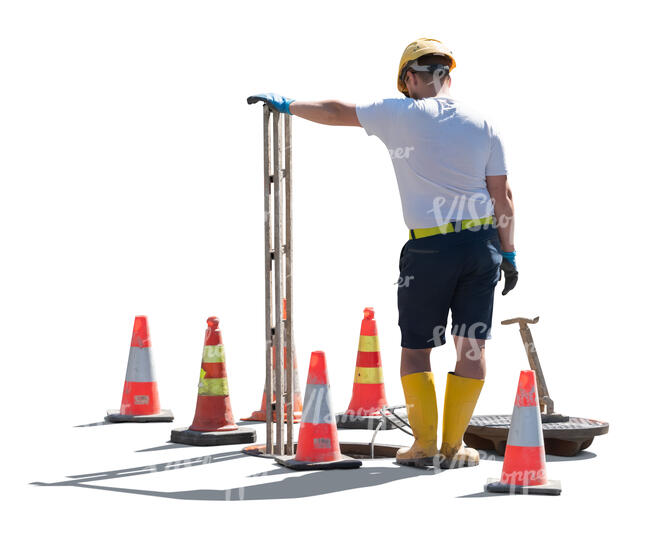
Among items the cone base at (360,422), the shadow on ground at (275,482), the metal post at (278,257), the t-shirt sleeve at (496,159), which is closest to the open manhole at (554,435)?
the shadow on ground at (275,482)

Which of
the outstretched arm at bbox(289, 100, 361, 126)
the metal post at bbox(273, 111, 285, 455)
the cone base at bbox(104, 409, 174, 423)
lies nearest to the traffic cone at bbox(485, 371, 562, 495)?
the metal post at bbox(273, 111, 285, 455)

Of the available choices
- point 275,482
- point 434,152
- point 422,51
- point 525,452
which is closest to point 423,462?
point 525,452

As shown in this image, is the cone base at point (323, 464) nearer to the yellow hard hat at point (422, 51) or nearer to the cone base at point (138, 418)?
the cone base at point (138, 418)

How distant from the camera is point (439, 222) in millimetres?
6664

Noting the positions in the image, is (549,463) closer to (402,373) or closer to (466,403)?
(466,403)

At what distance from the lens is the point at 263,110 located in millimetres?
6883

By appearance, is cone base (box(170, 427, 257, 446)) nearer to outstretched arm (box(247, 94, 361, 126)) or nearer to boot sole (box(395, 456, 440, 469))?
boot sole (box(395, 456, 440, 469))

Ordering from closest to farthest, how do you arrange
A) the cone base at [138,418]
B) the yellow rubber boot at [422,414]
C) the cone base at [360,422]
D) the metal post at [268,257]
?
1. the yellow rubber boot at [422,414]
2. the metal post at [268,257]
3. the cone base at [360,422]
4. the cone base at [138,418]

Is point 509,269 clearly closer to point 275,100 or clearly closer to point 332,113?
point 332,113

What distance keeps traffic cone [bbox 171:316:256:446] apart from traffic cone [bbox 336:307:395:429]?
0.96m

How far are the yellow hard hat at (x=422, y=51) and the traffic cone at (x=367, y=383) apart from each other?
224 centimetres

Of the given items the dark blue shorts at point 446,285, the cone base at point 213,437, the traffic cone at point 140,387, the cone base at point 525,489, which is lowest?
the cone base at point 525,489

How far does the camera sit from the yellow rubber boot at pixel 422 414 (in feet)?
22.2

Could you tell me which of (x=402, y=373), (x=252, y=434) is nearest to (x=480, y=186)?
(x=402, y=373)
